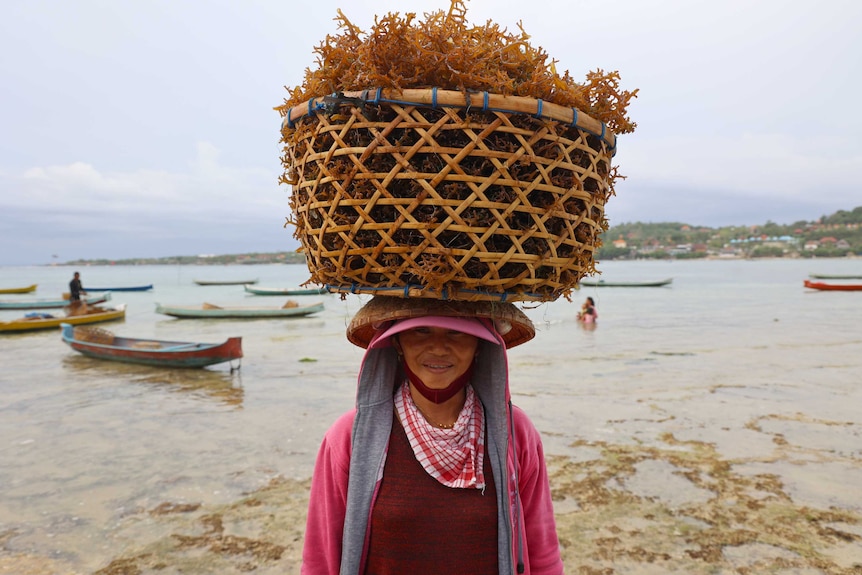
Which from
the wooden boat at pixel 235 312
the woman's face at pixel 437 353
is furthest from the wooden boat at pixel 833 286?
the woman's face at pixel 437 353

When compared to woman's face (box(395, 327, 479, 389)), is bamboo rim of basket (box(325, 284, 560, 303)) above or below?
above

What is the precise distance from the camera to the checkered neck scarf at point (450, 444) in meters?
1.68

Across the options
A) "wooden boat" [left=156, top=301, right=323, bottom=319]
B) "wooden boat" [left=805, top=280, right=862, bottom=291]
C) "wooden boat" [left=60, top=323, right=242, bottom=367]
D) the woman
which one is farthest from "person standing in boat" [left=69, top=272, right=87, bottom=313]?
"wooden boat" [left=805, top=280, right=862, bottom=291]

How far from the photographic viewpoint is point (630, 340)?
1669 cm

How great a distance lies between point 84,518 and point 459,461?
4.52 metres

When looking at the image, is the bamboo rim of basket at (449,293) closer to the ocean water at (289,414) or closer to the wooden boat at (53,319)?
the ocean water at (289,414)

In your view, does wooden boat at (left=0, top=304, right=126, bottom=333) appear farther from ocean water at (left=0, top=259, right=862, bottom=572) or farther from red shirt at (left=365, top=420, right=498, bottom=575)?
red shirt at (left=365, top=420, right=498, bottom=575)

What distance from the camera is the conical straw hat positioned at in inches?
64.2

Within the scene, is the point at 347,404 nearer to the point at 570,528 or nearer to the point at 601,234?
the point at 570,528

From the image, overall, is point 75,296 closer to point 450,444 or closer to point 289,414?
point 289,414

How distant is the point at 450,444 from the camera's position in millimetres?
1735

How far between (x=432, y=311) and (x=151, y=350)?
1197 centimetres

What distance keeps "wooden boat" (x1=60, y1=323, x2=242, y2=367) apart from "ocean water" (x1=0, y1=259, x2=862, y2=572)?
27 centimetres

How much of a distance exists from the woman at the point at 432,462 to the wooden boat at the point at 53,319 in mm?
22114
